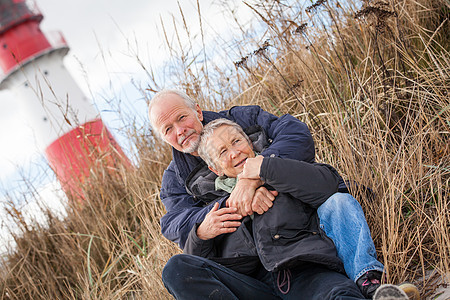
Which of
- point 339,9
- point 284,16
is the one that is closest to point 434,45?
point 339,9

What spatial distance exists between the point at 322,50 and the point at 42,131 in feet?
36.4

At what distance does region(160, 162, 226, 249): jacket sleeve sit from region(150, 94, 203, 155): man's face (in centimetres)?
22

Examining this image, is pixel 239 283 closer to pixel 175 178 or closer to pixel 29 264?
pixel 175 178

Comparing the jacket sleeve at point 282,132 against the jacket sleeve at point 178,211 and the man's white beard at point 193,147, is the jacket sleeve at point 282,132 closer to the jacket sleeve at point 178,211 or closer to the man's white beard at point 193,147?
the man's white beard at point 193,147

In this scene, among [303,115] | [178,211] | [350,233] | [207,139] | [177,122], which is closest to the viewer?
[350,233]

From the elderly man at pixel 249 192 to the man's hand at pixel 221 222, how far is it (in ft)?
0.05

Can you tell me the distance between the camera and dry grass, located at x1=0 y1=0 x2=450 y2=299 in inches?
92.7

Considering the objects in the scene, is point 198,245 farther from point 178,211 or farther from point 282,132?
point 282,132

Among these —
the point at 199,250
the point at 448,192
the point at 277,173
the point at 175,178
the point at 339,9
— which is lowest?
the point at 448,192

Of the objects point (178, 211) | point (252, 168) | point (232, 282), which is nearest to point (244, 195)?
point (252, 168)

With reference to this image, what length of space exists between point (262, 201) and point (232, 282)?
1.26ft

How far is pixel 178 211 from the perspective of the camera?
85.8 inches

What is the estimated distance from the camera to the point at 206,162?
2.11 m

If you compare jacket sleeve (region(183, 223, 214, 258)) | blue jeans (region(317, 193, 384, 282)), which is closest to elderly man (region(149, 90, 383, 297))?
blue jeans (region(317, 193, 384, 282))
